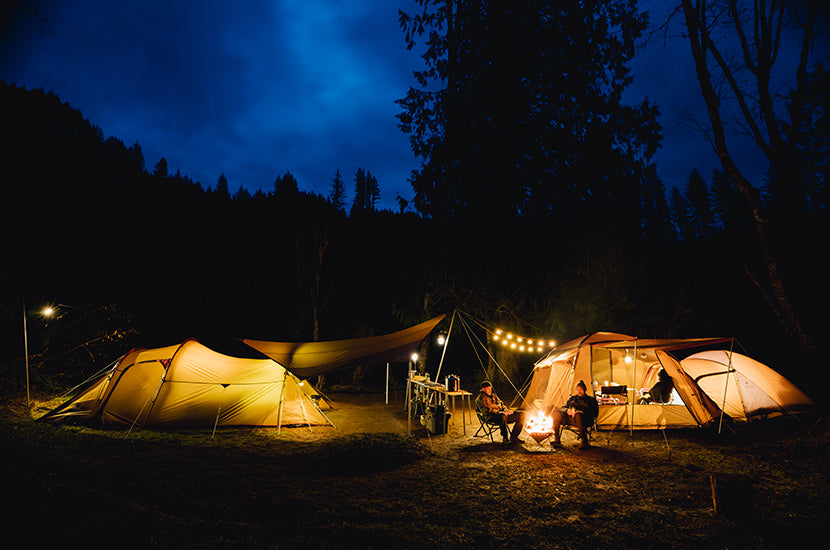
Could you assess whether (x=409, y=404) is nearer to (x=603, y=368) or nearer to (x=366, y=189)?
(x=603, y=368)

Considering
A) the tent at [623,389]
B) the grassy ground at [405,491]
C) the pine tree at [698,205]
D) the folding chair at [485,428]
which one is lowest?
the grassy ground at [405,491]

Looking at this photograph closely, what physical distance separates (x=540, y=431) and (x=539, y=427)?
0.13m

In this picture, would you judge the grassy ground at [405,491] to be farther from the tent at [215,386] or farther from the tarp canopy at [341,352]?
the tarp canopy at [341,352]

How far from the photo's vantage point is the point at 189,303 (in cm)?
2609

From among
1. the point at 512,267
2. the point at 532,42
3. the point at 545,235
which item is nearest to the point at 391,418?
the point at 512,267

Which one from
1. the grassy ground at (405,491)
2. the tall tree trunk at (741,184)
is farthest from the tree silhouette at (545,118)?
the grassy ground at (405,491)

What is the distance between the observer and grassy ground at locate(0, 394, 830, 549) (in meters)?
3.91

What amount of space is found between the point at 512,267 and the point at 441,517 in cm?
886

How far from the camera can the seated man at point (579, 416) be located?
741 centimetres

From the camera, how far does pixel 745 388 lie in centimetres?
903

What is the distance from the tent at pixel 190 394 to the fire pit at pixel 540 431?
444cm

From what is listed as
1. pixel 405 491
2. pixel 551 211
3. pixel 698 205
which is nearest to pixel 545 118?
pixel 551 211

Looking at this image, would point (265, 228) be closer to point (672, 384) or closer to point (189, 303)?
point (189, 303)

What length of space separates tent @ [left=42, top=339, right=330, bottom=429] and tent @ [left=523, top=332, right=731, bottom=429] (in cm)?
526
